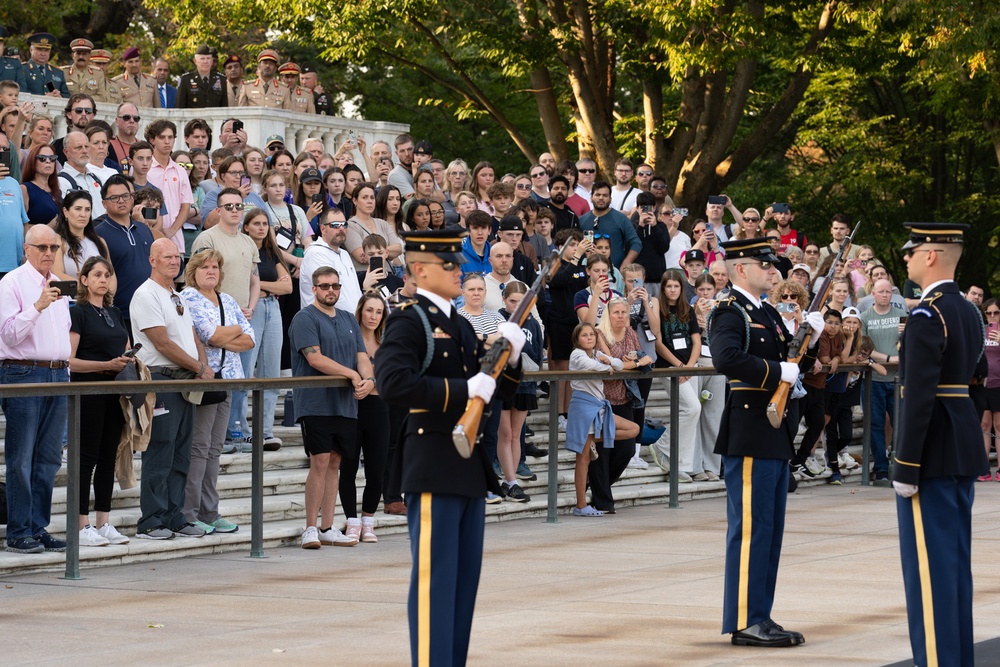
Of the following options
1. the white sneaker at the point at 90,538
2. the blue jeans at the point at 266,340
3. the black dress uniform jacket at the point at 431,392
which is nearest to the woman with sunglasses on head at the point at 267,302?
the blue jeans at the point at 266,340

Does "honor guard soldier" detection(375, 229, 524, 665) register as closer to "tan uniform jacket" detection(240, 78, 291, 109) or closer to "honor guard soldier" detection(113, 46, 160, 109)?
"honor guard soldier" detection(113, 46, 160, 109)

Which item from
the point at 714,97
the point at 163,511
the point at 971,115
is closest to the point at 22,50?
the point at 714,97

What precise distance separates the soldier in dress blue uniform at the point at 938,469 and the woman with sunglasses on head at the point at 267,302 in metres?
6.72

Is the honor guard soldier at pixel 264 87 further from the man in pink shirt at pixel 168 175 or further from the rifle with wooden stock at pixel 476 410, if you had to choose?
the rifle with wooden stock at pixel 476 410

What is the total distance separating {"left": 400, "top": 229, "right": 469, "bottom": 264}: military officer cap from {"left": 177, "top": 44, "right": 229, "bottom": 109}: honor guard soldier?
43.7ft

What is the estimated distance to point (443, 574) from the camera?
6.23m

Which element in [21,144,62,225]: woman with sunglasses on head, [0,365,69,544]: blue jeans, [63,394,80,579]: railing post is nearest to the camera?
[63,394,80,579]: railing post

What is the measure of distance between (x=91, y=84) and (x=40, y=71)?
111cm

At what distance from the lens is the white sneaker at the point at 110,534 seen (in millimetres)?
10359

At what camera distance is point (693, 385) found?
1525cm

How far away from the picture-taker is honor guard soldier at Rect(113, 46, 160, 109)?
61.3ft

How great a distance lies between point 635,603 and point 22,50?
24168 millimetres

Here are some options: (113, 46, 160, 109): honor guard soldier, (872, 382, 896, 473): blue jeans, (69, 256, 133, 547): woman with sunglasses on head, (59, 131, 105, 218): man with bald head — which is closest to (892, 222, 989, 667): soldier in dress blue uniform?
(69, 256, 133, 547): woman with sunglasses on head

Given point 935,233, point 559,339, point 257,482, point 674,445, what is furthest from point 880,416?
point 935,233
